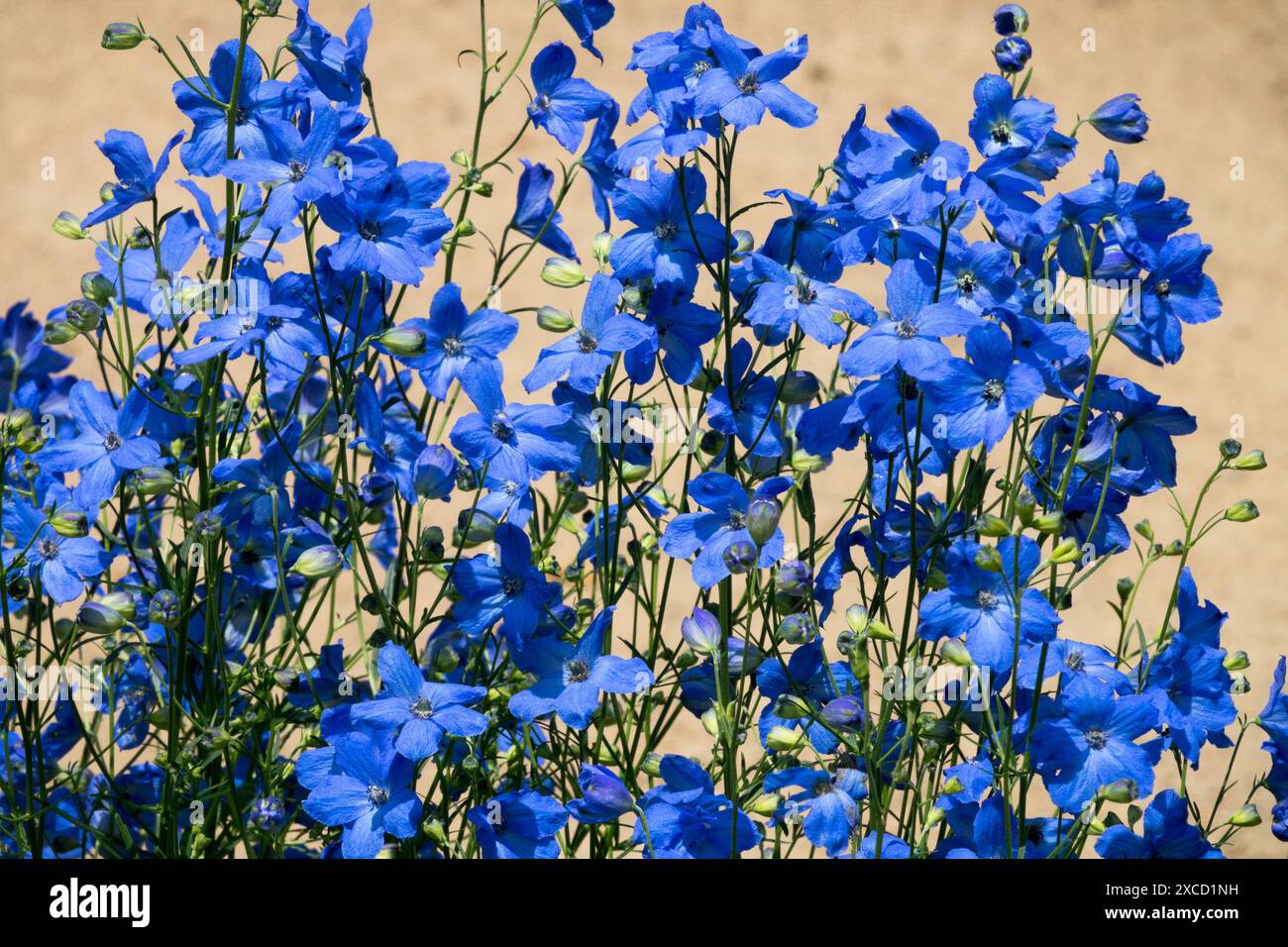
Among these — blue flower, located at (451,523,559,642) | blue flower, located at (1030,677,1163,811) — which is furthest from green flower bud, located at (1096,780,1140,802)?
blue flower, located at (451,523,559,642)

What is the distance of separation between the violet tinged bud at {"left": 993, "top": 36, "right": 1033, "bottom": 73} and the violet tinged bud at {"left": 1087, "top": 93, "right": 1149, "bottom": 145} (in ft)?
0.19

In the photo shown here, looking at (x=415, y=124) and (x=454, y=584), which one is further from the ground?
(x=415, y=124)

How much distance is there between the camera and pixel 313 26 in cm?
84

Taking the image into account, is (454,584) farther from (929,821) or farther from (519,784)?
(929,821)

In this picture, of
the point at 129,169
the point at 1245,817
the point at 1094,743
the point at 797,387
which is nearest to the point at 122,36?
the point at 129,169

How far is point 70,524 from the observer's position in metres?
0.85

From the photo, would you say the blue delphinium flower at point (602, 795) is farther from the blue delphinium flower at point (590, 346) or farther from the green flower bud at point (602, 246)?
the green flower bud at point (602, 246)

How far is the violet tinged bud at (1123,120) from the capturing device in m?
0.89

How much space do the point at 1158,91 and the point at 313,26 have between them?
2.90 meters

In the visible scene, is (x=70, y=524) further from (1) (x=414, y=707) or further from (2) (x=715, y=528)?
(2) (x=715, y=528)

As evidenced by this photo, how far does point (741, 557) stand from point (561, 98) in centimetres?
36
